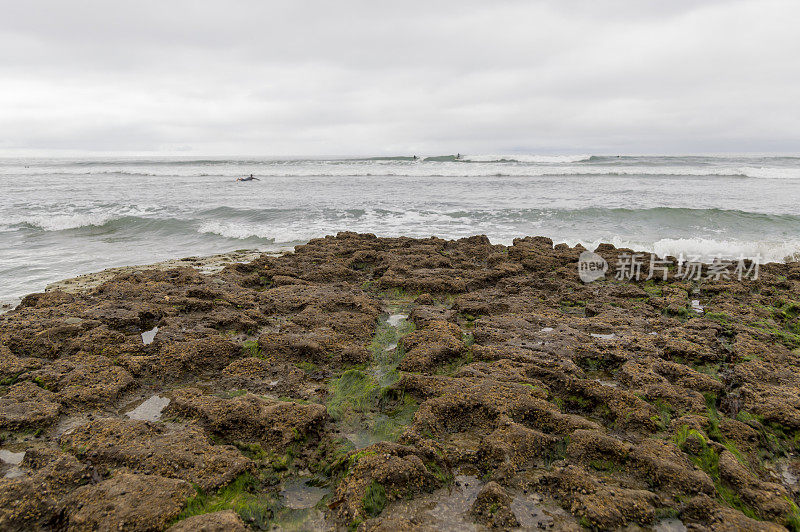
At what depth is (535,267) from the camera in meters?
7.02

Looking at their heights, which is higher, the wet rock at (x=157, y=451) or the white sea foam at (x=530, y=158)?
the white sea foam at (x=530, y=158)

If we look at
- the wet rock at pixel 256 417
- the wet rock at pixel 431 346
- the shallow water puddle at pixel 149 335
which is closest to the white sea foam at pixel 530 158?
the wet rock at pixel 431 346

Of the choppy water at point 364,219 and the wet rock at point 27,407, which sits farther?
the choppy water at point 364,219

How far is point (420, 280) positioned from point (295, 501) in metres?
4.05

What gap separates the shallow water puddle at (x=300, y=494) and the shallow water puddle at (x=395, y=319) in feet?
8.44

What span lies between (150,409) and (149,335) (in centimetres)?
155

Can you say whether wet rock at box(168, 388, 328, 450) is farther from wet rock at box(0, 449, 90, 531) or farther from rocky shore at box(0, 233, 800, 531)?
wet rock at box(0, 449, 90, 531)

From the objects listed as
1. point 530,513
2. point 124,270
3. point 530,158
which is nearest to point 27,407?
point 530,513

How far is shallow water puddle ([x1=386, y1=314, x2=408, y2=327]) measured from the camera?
5107 millimetres

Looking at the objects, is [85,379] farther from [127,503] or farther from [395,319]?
[395,319]

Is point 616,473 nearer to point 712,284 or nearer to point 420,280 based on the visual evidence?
point 420,280

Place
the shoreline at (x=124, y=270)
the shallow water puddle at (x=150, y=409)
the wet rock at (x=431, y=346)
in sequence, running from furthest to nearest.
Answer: the shoreline at (x=124, y=270) < the wet rock at (x=431, y=346) < the shallow water puddle at (x=150, y=409)

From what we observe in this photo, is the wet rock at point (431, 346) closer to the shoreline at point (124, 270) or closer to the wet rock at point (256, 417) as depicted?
the wet rock at point (256, 417)

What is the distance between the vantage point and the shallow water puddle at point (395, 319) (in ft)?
16.8
